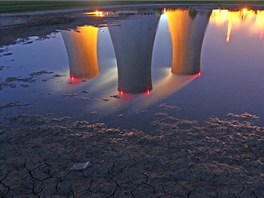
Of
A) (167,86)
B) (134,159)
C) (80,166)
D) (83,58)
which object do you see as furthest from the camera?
(83,58)

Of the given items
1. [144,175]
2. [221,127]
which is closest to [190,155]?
[144,175]

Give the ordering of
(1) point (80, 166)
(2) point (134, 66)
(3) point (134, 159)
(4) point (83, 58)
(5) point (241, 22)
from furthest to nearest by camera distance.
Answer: (5) point (241, 22), (4) point (83, 58), (2) point (134, 66), (3) point (134, 159), (1) point (80, 166)

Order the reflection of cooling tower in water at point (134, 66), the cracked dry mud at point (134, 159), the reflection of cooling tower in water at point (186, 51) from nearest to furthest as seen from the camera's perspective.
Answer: the cracked dry mud at point (134, 159) → the reflection of cooling tower in water at point (134, 66) → the reflection of cooling tower in water at point (186, 51)

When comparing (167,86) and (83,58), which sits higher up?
(83,58)

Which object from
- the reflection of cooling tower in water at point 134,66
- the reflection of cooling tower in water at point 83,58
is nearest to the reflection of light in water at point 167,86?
the reflection of cooling tower in water at point 134,66

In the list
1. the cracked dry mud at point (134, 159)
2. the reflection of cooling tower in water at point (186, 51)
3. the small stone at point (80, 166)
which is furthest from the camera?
the reflection of cooling tower in water at point (186, 51)

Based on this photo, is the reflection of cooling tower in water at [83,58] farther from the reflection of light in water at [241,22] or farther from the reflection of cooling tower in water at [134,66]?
the reflection of light in water at [241,22]

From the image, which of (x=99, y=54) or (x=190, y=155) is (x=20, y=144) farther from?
(x=99, y=54)

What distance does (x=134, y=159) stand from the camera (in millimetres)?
5113

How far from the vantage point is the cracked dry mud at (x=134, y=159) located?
432 centimetres

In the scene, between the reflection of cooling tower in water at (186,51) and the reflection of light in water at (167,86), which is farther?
the reflection of cooling tower in water at (186,51)

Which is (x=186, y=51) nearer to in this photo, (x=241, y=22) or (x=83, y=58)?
(x=83, y=58)

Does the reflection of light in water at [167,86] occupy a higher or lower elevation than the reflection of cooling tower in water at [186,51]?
lower

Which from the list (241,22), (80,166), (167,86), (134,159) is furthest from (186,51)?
(241,22)
